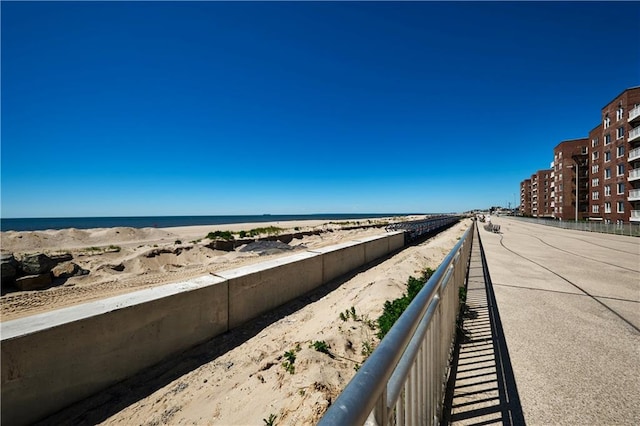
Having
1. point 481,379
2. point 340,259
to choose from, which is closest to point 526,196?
point 340,259

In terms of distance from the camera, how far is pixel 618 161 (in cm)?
3522

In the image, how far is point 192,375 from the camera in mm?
3725

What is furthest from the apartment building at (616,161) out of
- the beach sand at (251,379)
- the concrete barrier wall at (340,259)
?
the beach sand at (251,379)

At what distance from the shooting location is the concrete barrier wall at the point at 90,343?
283cm

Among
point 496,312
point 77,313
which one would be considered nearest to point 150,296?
point 77,313

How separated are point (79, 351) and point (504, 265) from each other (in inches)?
445

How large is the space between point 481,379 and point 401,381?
7.97 feet

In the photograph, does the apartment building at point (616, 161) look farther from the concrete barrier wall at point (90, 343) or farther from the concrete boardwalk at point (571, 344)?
the concrete barrier wall at point (90, 343)

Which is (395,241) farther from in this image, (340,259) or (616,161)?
(616,161)

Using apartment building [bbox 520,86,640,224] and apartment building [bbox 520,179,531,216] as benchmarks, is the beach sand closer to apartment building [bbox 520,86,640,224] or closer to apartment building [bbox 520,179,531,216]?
apartment building [bbox 520,86,640,224]

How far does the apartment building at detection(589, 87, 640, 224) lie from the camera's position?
3222cm

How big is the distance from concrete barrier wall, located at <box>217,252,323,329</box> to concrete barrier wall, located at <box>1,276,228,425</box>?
0.63m

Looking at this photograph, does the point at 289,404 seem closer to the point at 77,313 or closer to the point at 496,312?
the point at 77,313

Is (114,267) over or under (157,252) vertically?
under
